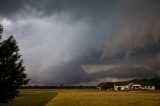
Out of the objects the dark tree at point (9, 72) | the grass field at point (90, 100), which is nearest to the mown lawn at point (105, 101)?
the grass field at point (90, 100)

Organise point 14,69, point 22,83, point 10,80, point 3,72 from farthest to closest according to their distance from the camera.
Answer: point 22,83, point 14,69, point 10,80, point 3,72

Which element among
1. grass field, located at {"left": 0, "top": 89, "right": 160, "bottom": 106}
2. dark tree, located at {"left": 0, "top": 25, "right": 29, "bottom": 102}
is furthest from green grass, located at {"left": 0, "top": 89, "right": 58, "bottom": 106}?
dark tree, located at {"left": 0, "top": 25, "right": 29, "bottom": 102}

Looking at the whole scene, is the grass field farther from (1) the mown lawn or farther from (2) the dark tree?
(2) the dark tree

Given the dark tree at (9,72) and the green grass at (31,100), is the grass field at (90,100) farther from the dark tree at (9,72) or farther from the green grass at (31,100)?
the dark tree at (9,72)

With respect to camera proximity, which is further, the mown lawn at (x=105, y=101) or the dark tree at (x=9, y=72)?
the mown lawn at (x=105, y=101)

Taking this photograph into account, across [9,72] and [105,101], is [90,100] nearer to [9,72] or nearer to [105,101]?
[105,101]

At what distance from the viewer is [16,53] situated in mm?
32531

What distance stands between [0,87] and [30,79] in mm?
7567

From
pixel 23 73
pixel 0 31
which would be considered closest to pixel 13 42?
pixel 0 31

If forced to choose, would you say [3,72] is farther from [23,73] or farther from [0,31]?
[23,73]

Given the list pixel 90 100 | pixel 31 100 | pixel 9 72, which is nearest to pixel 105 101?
pixel 90 100

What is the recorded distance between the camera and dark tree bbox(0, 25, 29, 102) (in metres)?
26.9

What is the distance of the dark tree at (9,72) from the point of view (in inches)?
1060

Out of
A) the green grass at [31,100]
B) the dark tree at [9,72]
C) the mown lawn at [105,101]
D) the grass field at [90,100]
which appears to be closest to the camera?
the dark tree at [9,72]
